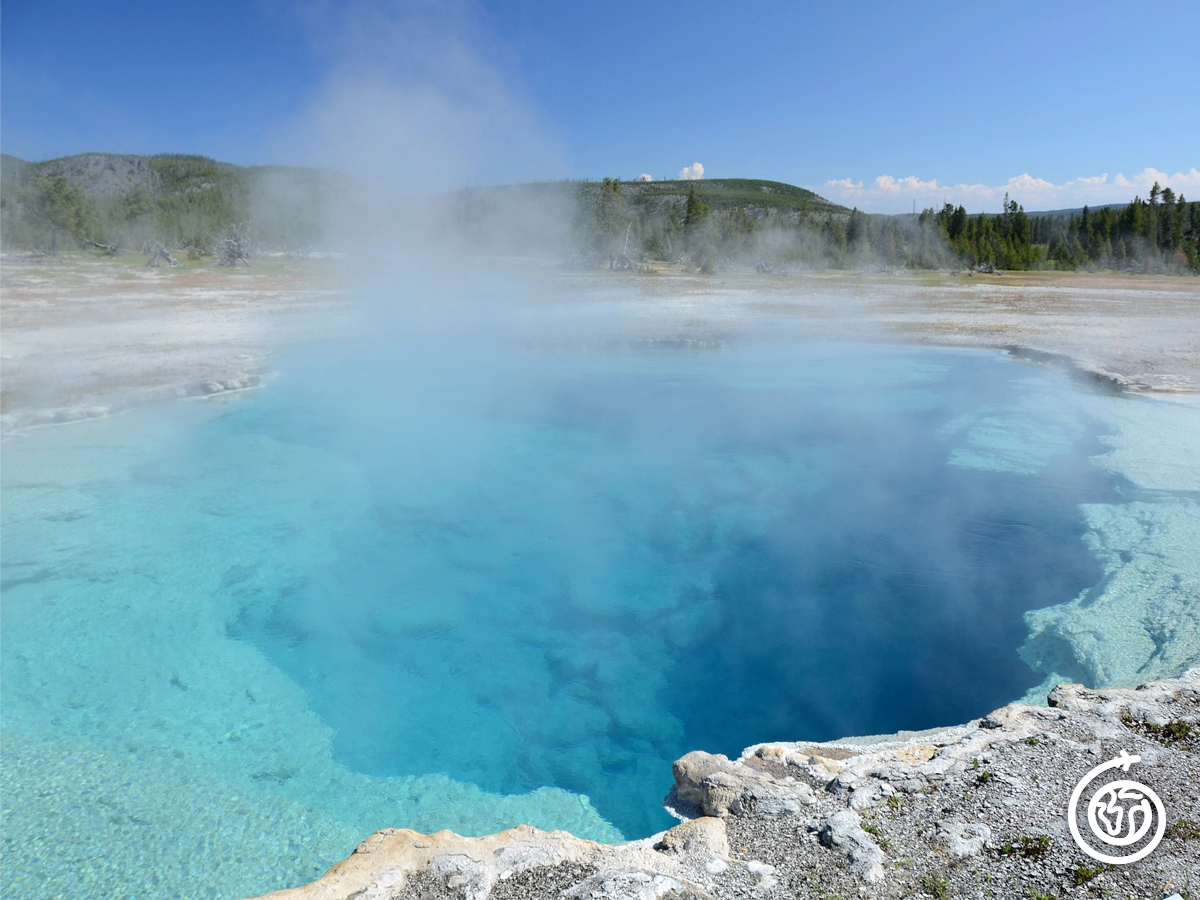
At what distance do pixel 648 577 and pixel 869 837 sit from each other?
2829 mm

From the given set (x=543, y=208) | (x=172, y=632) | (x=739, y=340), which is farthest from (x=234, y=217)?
(x=172, y=632)

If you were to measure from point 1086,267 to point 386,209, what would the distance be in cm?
3319

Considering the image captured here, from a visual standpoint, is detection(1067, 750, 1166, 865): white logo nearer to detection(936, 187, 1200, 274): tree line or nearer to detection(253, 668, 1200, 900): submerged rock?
detection(253, 668, 1200, 900): submerged rock

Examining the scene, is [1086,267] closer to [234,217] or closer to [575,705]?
[575,705]

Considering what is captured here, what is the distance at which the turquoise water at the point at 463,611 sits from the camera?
2875mm

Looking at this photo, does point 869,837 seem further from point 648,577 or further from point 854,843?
point 648,577

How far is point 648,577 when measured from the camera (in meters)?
4.73

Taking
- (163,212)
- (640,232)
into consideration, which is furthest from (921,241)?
(163,212)

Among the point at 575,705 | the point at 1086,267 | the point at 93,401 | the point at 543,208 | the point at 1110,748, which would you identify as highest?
the point at 543,208

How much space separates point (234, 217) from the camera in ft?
129

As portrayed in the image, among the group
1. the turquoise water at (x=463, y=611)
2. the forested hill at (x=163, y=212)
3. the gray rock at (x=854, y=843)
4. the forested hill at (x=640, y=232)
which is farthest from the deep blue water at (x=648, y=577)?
the forested hill at (x=640, y=232)

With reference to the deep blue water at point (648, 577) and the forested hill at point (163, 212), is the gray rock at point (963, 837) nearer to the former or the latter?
the deep blue water at point (648, 577)

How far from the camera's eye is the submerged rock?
1.76 m

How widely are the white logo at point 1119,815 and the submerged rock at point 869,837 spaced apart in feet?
0.07
